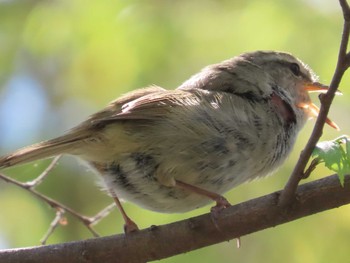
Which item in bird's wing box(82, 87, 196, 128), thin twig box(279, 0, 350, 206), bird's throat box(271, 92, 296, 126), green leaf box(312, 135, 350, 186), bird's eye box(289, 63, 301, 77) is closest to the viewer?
thin twig box(279, 0, 350, 206)

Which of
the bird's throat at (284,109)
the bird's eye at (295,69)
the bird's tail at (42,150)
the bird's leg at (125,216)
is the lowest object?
the bird's leg at (125,216)

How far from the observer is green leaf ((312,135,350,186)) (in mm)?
3189

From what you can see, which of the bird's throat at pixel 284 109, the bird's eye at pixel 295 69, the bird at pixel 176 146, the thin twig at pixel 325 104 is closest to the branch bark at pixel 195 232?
the thin twig at pixel 325 104

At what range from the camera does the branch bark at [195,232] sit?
138 inches

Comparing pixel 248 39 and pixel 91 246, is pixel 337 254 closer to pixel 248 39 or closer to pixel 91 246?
pixel 248 39

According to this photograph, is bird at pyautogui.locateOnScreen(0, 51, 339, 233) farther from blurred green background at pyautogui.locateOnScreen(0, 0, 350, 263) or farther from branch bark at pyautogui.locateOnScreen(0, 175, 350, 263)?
blurred green background at pyautogui.locateOnScreen(0, 0, 350, 263)

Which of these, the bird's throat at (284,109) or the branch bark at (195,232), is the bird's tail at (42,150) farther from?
the bird's throat at (284,109)

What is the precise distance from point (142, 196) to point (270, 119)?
0.90 metres

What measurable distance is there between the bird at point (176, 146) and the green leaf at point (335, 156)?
0.80 metres

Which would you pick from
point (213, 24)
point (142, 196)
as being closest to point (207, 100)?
point (142, 196)

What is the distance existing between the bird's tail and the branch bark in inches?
19.3

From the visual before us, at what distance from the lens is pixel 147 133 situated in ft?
13.4

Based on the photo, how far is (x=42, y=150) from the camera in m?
4.00

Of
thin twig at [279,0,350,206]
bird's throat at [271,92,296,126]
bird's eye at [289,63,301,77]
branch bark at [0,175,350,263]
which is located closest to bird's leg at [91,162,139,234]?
branch bark at [0,175,350,263]
